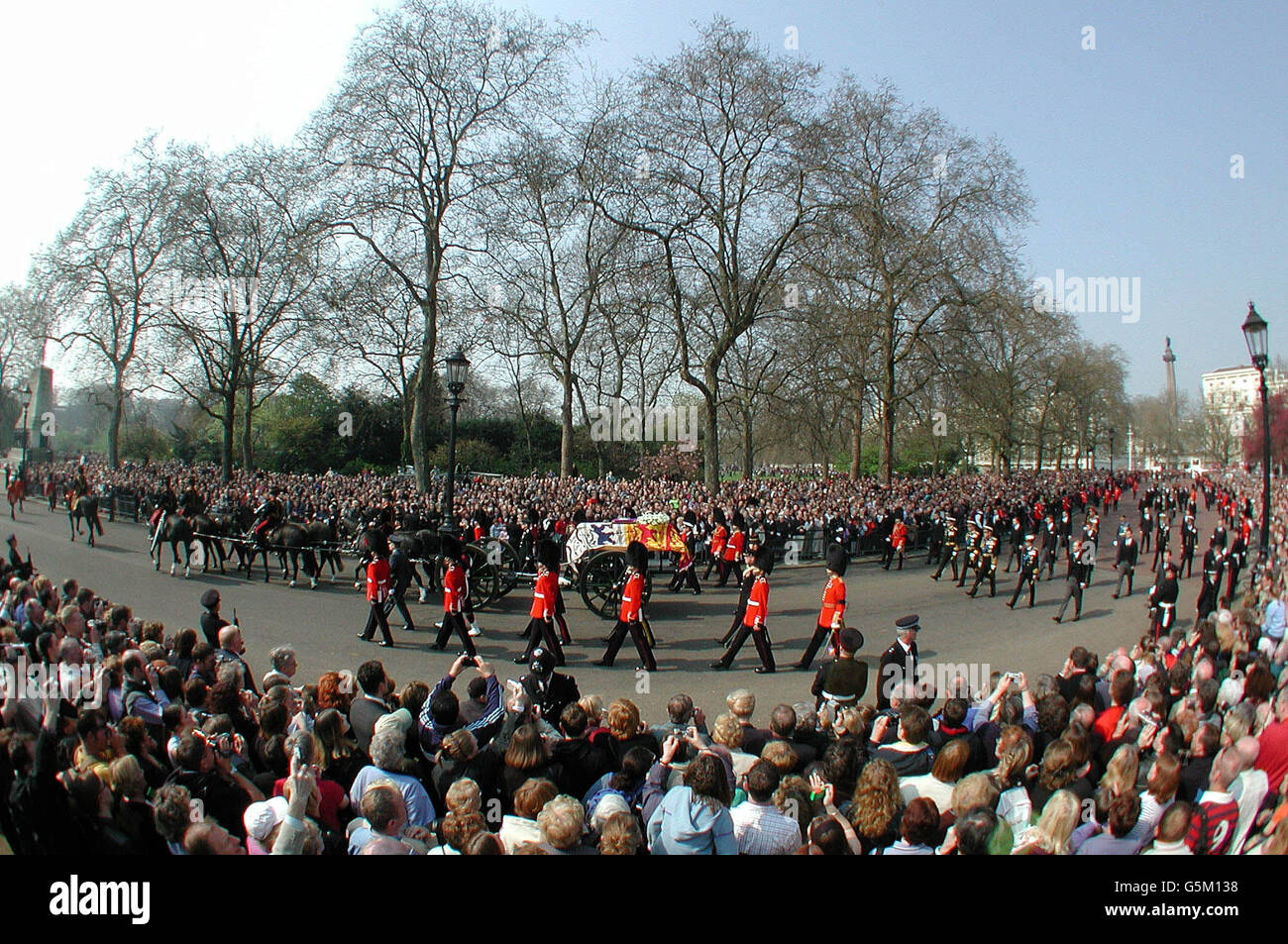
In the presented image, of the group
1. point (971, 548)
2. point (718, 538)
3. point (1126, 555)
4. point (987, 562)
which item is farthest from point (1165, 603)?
point (718, 538)

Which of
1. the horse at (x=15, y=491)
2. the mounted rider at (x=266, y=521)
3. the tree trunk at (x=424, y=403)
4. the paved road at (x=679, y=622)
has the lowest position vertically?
→ the paved road at (x=679, y=622)

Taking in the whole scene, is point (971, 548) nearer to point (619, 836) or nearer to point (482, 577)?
point (482, 577)

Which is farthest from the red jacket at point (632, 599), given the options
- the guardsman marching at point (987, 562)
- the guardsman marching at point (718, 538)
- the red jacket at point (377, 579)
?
the guardsman marching at point (987, 562)

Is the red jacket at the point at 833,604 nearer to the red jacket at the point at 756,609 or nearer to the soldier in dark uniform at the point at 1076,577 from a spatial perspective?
the red jacket at the point at 756,609

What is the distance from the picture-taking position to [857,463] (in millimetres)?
35562

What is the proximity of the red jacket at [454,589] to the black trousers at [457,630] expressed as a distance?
0.11 metres

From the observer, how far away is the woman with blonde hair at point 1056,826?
3.47m

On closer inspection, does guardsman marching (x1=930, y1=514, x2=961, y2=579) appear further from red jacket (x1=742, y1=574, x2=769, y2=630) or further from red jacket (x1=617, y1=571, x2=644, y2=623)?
red jacket (x1=617, y1=571, x2=644, y2=623)

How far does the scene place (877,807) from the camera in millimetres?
3652

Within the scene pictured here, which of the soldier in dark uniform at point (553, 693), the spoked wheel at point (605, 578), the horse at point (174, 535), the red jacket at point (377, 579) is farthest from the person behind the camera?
the horse at point (174, 535)
